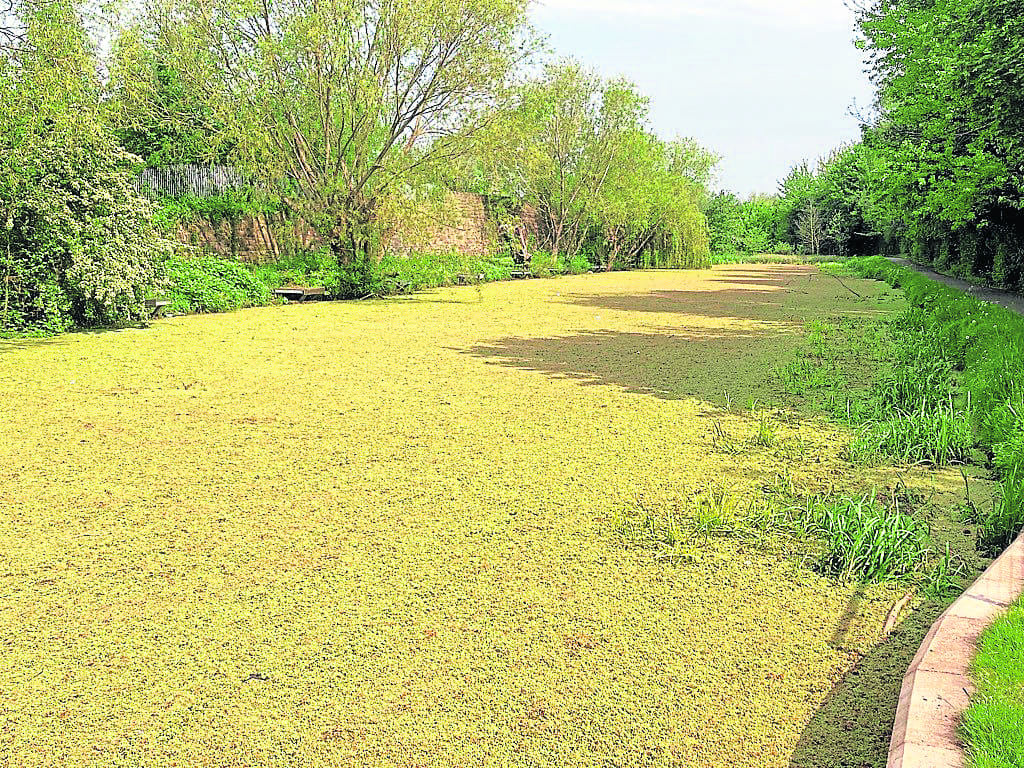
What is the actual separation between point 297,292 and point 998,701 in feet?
53.5

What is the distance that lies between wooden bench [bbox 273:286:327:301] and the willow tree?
2.82 feet

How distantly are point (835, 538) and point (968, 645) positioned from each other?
4.05 ft

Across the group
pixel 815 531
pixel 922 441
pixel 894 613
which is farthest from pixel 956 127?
pixel 894 613

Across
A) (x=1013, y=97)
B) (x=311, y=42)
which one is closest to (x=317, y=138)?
(x=311, y=42)

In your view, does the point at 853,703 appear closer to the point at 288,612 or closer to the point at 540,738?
the point at 540,738

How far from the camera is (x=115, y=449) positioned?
17.0 feet

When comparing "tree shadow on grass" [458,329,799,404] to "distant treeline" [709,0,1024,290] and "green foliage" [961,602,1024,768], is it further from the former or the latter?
"green foliage" [961,602,1024,768]

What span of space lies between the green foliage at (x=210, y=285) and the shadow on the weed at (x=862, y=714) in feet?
42.1

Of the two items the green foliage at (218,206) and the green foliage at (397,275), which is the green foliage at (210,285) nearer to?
the green foliage at (218,206)

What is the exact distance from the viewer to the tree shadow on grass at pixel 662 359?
7395 millimetres

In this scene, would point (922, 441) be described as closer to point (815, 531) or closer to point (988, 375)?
point (988, 375)

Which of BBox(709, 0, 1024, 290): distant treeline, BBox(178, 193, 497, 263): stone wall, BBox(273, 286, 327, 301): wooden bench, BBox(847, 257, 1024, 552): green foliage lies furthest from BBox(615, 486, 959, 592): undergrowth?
BBox(273, 286, 327, 301): wooden bench

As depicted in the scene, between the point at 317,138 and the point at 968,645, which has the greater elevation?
the point at 317,138

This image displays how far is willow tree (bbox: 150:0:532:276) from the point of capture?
1534cm
